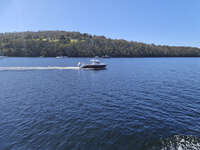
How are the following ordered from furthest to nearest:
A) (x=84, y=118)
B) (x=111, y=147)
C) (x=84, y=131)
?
(x=84, y=118)
(x=84, y=131)
(x=111, y=147)

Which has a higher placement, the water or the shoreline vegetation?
the shoreline vegetation

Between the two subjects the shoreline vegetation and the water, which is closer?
the water

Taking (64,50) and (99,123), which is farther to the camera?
(64,50)

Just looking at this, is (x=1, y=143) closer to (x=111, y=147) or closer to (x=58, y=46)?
(x=111, y=147)

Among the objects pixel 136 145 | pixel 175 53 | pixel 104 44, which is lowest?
pixel 136 145

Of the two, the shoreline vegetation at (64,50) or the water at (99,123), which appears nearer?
the water at (99,123)

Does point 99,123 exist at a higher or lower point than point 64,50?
lower

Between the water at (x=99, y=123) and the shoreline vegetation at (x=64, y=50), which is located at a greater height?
the shoreline vegetation at (x=64, y=50)

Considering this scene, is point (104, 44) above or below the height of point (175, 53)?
above

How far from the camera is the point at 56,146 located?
7.80 metres

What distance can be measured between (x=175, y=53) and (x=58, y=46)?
196879 millimetres

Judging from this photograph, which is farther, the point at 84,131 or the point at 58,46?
the point at 58,46

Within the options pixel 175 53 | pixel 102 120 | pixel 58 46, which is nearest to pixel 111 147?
pixel 102 120

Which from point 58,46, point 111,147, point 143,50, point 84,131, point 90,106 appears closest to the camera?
point 111,147
